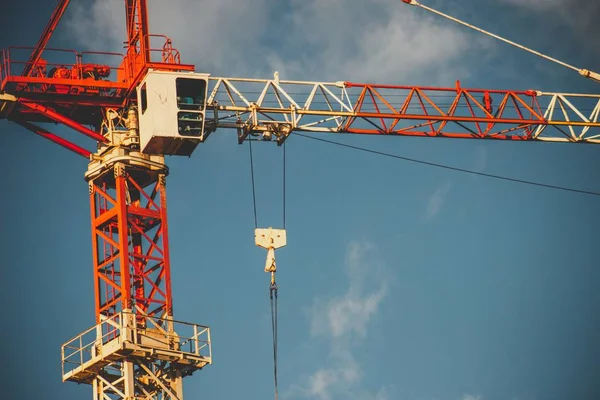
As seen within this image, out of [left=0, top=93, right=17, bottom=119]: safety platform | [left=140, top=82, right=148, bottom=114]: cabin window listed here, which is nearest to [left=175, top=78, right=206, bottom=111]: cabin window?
[left=140, top=82, right=148, bottom=114]: cabin window

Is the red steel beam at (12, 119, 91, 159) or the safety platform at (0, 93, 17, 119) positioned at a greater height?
the safety platform at (0, 93, 17, 119)

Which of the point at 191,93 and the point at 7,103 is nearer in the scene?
the point at 191,93

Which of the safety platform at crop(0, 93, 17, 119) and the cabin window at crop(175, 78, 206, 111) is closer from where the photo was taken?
the cabin window at crop(175, 78, 206, 111)

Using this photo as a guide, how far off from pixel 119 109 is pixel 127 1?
556 centimetres

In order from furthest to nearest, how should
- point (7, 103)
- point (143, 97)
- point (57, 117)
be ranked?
point (57, 117) < point (7, 103) < point (143, 97)

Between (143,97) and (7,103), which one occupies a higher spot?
(7,103)

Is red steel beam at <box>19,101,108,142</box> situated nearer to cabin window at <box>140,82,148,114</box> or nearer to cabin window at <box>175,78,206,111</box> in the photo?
cabin window at <box>140,82,148,114</box>

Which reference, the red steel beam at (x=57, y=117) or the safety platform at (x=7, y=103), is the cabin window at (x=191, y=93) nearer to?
the red steel beam at (x=57, y=117)

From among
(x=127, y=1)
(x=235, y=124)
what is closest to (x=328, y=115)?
(x=235, y=124)

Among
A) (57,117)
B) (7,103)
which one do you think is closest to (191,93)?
(57,117)

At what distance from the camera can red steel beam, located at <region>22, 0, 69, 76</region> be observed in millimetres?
96125

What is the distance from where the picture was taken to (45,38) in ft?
317

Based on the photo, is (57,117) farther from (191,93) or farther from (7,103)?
(191,93)

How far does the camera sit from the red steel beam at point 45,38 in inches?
3784
